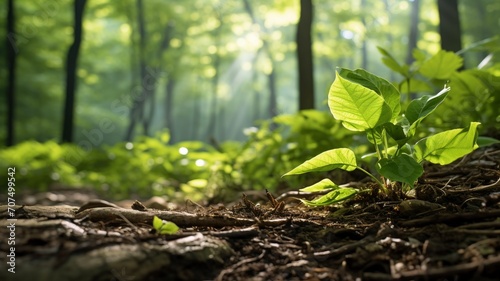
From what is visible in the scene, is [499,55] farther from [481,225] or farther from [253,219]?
[253,219]

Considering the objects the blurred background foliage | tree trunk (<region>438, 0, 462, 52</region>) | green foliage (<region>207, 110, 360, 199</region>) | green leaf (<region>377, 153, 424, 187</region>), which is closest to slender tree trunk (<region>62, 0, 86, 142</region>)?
the blurred background foliage

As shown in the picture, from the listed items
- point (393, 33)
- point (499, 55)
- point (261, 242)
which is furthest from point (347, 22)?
point (261, 242)

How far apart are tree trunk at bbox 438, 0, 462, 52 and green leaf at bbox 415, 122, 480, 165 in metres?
3.18

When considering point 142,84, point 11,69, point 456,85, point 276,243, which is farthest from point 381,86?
point 142,84

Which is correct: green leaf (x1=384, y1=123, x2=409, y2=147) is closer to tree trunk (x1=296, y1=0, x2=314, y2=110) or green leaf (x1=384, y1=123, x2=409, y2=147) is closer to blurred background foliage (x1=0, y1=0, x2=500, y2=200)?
blurred background foliage (x1=0, y1=0, x2=500, y2=200)

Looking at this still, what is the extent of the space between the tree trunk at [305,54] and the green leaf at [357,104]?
10.9ft

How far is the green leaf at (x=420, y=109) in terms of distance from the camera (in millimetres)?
1649

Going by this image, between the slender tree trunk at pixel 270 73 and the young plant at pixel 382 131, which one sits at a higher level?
the slender tree trunk at pixel 270 73

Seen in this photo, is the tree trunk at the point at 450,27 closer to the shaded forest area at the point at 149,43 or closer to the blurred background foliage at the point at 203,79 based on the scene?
the blurred background foliage at the point at 203,79

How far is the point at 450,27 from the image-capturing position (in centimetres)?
432

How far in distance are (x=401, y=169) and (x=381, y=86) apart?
44cm

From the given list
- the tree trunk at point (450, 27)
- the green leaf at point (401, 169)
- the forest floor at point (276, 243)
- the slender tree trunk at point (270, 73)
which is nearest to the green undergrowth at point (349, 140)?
the green leaf at point (401, 169)

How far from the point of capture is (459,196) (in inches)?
67.4

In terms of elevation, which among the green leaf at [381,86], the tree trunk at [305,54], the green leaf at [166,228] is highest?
the tree trunk at [305,54]
